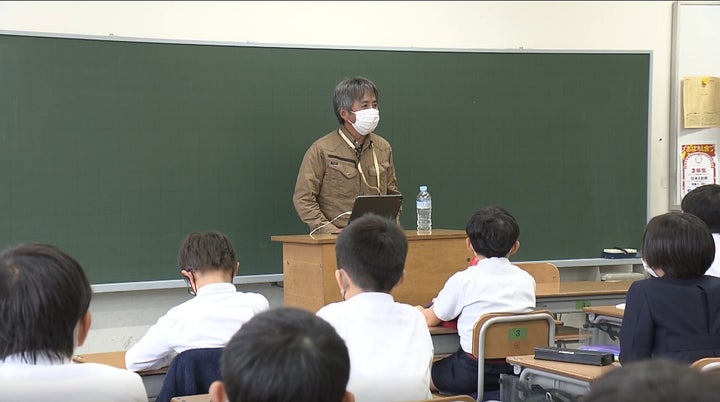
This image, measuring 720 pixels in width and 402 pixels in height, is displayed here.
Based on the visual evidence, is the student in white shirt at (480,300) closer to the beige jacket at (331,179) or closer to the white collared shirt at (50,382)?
the beige jacket at (331,179)

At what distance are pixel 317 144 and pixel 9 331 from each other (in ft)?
10.6

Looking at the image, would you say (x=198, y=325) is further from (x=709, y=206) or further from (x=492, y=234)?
(x=709, y=206)

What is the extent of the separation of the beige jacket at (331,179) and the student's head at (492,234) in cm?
120

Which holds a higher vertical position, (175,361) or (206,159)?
(206,159)

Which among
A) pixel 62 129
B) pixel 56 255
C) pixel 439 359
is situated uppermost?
pixel 62 129

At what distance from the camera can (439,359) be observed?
12.6 ft

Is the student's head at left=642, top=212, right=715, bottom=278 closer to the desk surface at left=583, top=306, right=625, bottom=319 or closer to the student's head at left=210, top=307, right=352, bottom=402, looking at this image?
the desk surface at left=583, top=306, right=625, bottom=319

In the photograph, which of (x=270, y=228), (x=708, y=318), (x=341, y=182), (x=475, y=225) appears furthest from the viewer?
(x=270, y=228)

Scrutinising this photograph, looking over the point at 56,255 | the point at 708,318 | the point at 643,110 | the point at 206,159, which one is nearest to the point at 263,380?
the point at 56,255

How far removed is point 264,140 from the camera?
207 inches

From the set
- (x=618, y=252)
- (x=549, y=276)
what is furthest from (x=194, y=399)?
(x=618, y=252)

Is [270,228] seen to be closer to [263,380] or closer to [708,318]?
[708,318]

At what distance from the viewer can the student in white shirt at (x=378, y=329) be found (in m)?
2.34

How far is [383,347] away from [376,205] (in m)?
1.79
